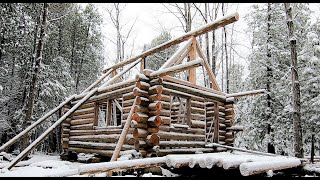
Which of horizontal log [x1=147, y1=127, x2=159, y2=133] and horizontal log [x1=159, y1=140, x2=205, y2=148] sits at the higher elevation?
horizontal log [x1=147, y1=127, x2=159, y2=133]

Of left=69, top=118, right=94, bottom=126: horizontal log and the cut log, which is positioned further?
left=69, top=118, right=94, bottom=126: horizontal log

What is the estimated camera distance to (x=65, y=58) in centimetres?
2728

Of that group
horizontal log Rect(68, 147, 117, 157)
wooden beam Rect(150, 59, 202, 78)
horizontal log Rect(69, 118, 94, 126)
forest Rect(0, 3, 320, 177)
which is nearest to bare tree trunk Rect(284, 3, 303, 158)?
forest Rect(0, 3, 320, 177)

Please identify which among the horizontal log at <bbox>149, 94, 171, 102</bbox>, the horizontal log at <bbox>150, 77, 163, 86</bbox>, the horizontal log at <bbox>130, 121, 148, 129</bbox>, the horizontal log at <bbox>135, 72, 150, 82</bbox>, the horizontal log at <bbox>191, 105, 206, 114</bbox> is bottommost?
the horizontal log at <bbox>130, 121, 148, 129</bbox>

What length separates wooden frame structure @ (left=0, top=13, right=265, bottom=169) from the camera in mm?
10398

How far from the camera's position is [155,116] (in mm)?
10586

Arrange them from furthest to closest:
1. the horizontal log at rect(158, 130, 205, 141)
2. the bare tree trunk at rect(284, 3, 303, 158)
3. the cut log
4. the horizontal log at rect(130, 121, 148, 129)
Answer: the bare tree trunk at rect(284, 3, 303, 158) < the horizontal log at rect(158, 130, 205, 141) < the horizontal log at rect(130, 121, 148, 129) < the cut log

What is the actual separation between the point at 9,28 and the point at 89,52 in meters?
11.1

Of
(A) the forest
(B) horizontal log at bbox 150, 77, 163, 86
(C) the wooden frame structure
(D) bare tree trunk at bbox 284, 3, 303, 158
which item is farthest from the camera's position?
(A) the forest

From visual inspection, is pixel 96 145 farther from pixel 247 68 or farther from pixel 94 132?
pixel 247 68

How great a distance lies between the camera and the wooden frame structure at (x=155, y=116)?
10398mm

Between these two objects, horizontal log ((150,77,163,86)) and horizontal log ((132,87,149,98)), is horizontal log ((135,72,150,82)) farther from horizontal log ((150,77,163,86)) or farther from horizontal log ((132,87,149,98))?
horizontal log ((132,87,149,98))

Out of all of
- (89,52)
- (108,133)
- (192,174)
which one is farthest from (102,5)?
(192,174)

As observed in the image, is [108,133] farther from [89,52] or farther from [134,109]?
[89,52]
